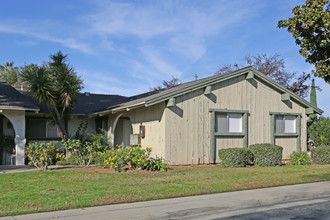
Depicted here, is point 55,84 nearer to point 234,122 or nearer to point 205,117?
point 205,117

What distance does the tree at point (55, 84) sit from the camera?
603 inches

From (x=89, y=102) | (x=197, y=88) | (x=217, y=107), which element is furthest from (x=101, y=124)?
(x=217, y=107)

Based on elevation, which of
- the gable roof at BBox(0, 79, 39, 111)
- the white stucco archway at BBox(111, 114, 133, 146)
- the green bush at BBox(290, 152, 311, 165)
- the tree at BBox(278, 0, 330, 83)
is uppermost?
the tree at BBox(278, 0, 330, 83)

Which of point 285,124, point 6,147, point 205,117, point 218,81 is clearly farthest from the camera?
point 285,124

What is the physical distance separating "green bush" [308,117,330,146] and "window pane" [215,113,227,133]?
6.10 metres

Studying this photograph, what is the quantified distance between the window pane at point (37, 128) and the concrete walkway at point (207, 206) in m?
12.8

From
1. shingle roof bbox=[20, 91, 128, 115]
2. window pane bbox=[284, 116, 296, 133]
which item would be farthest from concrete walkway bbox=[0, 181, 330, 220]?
shingle roof bbox=[20, 91, 128, 115]

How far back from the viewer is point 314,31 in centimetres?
1179

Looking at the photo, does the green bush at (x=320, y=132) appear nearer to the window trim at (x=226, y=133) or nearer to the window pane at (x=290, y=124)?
the window pane at (x=290, y=124)

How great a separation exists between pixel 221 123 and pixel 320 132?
21.5 feet

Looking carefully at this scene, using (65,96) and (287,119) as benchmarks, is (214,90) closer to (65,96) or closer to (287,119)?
(287,119)

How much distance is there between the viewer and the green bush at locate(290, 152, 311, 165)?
15.9m

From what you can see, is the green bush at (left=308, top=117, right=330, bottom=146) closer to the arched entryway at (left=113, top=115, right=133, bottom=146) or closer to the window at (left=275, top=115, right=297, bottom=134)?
the window at (left=275, top=115, right=297, bottom=134)

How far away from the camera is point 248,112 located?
16.2 m
